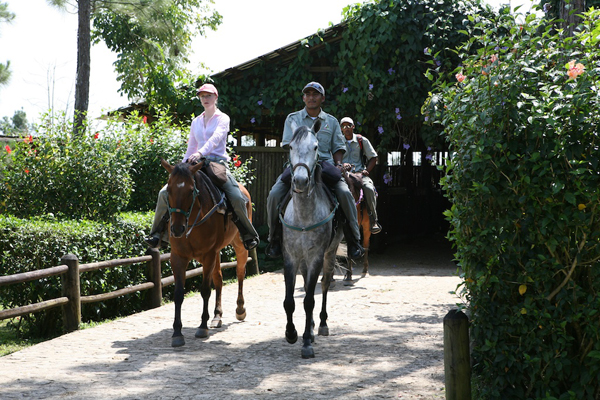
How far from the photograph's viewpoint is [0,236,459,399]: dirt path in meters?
5.12

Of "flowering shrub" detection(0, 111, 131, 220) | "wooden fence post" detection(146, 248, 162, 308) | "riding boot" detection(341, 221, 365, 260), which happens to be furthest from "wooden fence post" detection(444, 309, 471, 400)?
"flowering shrub" detection(0, 111, 131, 220)

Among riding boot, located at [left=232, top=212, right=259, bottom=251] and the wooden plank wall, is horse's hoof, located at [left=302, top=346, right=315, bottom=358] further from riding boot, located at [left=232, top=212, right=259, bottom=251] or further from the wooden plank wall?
the wooden plank wall

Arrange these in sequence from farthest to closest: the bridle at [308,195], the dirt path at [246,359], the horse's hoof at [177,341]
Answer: the horse's hoof at [177,341] → the bridle at [308,195] → the dirt path at [246,359]

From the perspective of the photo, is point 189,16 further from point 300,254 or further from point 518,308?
point 518,308

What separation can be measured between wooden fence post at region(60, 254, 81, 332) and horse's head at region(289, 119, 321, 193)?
3387mm

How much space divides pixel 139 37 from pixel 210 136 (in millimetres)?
14563

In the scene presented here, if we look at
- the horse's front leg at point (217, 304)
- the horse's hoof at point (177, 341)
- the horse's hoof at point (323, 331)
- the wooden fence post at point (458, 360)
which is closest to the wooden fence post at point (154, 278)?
the horse's front leg at point (217, 304)

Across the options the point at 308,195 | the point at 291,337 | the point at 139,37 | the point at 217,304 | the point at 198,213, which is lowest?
the point at 291,337

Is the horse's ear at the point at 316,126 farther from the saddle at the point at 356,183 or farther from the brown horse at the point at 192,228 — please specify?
the saddle at the point at 356,183

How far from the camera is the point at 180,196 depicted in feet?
21.5

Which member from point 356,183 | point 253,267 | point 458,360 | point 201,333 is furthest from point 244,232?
point 253,267

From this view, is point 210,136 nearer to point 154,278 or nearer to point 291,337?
point 291,337

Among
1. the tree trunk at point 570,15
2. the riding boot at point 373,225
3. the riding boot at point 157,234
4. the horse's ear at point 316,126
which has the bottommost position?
the riding boot at point 373,225

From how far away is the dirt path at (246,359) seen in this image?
5.12 m
